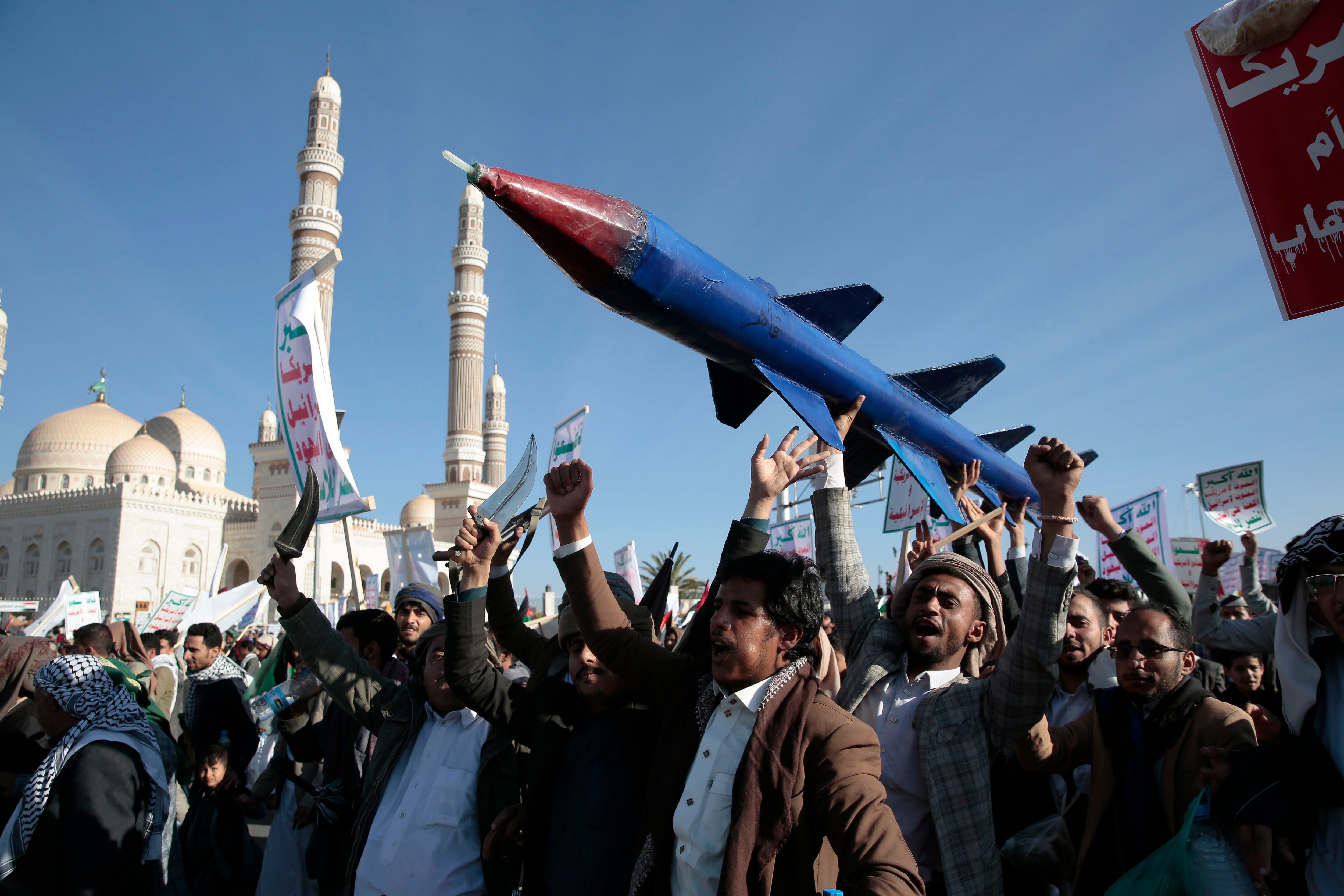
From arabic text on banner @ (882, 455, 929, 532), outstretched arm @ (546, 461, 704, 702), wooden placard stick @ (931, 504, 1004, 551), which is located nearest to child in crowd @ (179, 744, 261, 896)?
outstretched arm @ (546, 461, 704, 702)

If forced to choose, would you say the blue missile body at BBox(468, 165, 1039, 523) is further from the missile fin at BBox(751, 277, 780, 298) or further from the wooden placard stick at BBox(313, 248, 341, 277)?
the wooden placard stick at BBox(313, 248, 341, 277)

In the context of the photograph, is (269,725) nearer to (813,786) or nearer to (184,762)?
(184,762)

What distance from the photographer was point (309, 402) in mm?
6379

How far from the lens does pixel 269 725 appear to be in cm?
462

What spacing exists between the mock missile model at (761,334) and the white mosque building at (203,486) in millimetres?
28459

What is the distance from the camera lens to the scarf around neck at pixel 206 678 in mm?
4680

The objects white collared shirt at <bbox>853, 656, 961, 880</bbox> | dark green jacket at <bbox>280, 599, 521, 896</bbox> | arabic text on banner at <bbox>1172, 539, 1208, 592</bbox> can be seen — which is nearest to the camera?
white collared shirt at <bbox>853, 656, 961, 880</bbox>

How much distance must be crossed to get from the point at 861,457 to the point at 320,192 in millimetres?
31086

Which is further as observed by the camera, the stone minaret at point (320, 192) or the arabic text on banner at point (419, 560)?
the stone minaret at point (320, 192)

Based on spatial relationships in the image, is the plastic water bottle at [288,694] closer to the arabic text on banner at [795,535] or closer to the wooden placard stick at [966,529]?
the wooden placard stick at [966,529]

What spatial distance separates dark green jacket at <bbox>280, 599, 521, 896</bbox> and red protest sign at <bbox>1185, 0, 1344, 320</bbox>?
3093mm

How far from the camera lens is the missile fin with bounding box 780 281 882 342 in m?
5.68

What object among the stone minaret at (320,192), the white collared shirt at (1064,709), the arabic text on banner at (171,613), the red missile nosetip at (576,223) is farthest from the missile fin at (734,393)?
the stone minaret at (320,192)

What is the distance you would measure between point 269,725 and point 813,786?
12.8 ft
